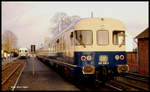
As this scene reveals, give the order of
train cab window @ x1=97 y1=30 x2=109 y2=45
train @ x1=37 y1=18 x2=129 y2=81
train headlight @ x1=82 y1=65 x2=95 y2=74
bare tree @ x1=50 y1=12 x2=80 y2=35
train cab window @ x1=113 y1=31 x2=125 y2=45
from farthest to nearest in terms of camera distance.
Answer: bare tree @ x1=50 y1=12 x2=80 y2=35 → train cab window @ x1=113 y1=31 x2=125 y2=45 → train cab window @ x1=97 y1=30 x2=109 y2=45 → train @ x1=37 y1=18 x2=129 y2=81 → train headlight @ x1=82 y1=65 x2=95 y2=74

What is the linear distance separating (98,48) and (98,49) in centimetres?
5

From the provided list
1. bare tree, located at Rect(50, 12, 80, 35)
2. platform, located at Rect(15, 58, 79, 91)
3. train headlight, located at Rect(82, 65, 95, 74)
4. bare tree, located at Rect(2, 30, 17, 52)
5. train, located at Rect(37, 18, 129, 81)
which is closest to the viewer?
train headlight, located at Rect(82, 65, 95, 74)

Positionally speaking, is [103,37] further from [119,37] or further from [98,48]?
[119,37]

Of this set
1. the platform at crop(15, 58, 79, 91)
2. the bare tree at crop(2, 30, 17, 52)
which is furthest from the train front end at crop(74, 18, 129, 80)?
the bare tree at crop(2, 30, 17, 52)

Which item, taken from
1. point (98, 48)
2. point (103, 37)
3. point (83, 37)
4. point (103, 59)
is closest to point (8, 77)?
point (83, 37)

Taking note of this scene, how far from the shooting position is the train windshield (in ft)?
39.1

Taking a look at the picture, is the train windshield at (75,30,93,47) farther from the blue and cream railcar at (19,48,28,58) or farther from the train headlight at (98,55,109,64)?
the blue and cream railcar at (19,48,28,58)

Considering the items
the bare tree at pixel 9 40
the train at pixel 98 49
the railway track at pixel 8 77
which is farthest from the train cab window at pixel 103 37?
the bare tree at pixel 9 40

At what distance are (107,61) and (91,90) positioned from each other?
1.66 meters

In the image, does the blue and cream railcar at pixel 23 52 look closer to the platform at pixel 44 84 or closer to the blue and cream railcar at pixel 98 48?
the platform at pixel 44 84

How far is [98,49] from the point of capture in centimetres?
1189

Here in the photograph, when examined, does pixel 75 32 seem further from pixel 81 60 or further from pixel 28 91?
pixel 28 91

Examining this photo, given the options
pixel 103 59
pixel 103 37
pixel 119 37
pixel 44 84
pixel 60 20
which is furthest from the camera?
pixel 60 20

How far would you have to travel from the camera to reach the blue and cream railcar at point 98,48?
11.7 m
